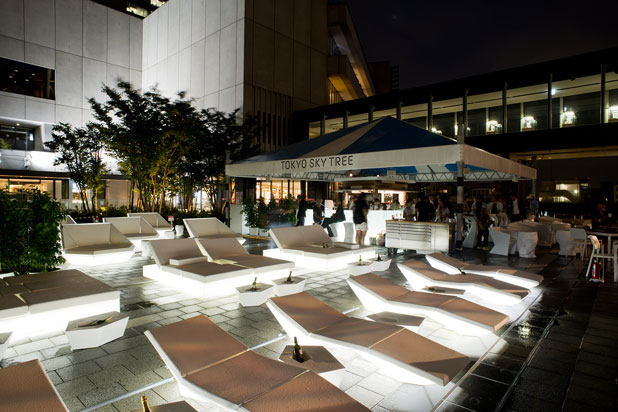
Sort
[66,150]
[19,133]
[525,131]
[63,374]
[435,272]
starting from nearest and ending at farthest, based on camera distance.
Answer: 1. [63,374]
2. [435,272]
3. [525,131]
4. [66,150]
5. [19,133]

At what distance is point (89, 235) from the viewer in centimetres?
824

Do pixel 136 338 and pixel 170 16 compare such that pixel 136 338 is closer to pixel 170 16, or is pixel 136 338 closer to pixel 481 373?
pixel 481 373

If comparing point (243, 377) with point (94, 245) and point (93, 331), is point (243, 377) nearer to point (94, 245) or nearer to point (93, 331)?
point (93, 331)

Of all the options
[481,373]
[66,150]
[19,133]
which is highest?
[19,133]

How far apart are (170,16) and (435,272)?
1069 inches

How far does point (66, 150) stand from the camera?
1867 cm

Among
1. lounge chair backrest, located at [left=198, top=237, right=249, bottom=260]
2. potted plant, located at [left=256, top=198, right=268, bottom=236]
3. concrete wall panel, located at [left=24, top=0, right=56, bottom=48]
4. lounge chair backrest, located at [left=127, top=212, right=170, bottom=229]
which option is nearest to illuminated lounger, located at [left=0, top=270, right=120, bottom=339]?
lounge chair backrest, located at [left=198, top=237, right=249, bottom=260]

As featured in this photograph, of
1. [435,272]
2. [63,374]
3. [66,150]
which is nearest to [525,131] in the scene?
[435,272]

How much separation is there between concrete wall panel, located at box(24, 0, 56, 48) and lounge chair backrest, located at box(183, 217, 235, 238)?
23.5 metres

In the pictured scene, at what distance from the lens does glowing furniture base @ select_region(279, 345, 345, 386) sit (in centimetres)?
257

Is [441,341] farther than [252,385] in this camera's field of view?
Yes

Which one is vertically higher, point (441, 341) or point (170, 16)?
point (170, 16)

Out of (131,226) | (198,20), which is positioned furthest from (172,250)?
(198,20)

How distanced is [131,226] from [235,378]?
9.19 metres
